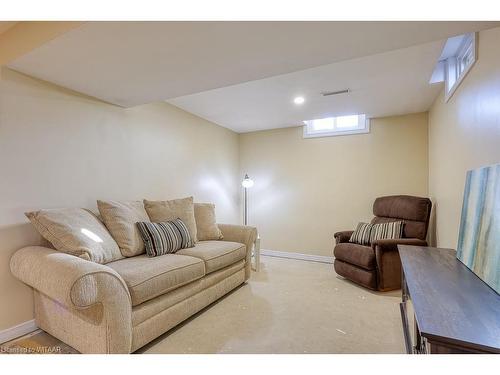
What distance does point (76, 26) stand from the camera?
139 cm

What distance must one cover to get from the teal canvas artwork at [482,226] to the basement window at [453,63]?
0.91 meters

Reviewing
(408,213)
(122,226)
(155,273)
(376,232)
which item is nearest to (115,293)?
(155,273)

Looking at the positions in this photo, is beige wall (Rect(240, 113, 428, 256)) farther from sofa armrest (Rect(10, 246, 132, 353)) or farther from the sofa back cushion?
sofa armrest (Rect(10, 246, 132, 353))

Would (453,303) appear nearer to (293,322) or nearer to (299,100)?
(293,322)

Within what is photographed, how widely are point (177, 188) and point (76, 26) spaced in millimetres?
2244

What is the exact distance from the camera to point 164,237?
7.81 ft

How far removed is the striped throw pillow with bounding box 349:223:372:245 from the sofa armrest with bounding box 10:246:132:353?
2649mm

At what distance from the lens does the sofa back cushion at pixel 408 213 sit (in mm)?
2973

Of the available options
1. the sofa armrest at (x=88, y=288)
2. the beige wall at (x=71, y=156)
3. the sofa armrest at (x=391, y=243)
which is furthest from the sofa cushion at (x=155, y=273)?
the sofa armrest at (x=391, y=243)

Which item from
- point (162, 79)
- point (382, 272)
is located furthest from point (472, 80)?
point (162, 79)

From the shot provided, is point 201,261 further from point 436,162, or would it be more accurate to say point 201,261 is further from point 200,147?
point 436,162

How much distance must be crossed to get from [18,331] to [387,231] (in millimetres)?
3613

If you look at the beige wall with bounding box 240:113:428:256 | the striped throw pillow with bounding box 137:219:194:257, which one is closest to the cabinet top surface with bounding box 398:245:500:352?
the striped throw pillow with bounding box 137:219:194:257

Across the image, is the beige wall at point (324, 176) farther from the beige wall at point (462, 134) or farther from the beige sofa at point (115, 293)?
the beige sofa at point (115, 293)
